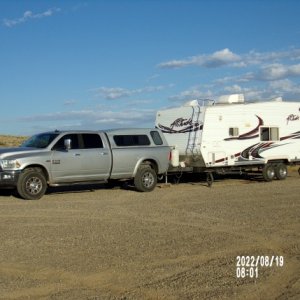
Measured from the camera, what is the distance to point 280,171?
20.9 metres

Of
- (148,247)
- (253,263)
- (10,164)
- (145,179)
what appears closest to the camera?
(253,263)

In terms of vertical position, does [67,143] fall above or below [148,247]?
above

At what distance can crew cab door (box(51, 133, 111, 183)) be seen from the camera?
15.2 metres

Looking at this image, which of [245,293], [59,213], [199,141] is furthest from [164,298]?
[199,141]

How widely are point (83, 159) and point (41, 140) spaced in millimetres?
1312

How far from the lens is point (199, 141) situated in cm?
1844

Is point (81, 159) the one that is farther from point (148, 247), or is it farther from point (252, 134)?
point (148, 247)

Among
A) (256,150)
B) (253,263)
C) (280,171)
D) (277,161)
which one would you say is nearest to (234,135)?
(256,150)

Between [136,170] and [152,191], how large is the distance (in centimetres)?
85

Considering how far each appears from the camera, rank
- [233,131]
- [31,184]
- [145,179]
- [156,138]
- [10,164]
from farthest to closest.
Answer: [233,131] < [156,138] < [145,179] < [31,184] < [10,164]

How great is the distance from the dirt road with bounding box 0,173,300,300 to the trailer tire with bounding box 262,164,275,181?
225 inches

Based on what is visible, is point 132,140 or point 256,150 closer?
point 132,140

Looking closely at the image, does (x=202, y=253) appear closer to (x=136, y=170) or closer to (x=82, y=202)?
(x=82, y=202)

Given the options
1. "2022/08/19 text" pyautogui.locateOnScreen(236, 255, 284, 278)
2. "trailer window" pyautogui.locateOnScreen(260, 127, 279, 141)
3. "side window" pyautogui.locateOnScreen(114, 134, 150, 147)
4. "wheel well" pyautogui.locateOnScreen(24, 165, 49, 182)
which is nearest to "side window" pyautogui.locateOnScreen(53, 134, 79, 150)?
"wheel well" pyautogui.locateOnScreen(24, 165, 49, 182)
